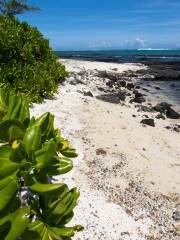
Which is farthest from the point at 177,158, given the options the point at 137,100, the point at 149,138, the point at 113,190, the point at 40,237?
the point at 137,100

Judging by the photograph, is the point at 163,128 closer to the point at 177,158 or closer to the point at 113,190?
the point at 177,158

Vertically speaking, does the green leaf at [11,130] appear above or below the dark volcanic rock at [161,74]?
above

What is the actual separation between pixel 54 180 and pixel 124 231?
114cm

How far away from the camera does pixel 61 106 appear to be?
10117mm

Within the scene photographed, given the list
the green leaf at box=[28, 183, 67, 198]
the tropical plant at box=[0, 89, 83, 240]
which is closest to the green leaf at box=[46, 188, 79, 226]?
the tropical plant at box=[0, 89, 83, 240]

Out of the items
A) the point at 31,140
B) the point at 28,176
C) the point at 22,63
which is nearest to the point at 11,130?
the point at 31,140

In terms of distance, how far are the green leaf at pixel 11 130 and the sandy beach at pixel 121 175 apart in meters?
2.08

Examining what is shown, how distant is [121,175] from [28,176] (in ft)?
13.1

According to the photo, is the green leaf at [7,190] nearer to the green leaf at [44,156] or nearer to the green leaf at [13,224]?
the green leaf at [13,224]

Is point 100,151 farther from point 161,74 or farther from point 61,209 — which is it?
point 161,74

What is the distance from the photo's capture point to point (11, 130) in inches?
98.8

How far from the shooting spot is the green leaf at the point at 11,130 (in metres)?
2.48

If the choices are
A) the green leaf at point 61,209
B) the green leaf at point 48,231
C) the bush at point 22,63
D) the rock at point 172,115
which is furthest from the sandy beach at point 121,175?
the rock at point 172,115

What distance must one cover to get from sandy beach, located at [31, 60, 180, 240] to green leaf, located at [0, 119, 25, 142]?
208 centimetres
